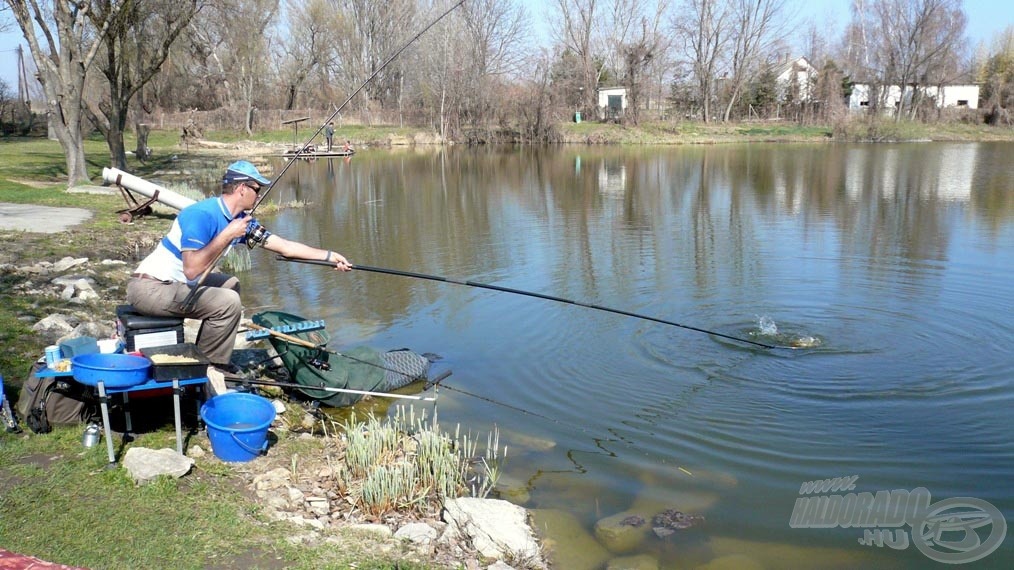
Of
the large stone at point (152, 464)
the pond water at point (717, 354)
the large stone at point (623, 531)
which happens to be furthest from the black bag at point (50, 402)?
the large stone at point (623, 531)

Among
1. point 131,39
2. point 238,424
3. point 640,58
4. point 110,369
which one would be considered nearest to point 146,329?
point 110,369

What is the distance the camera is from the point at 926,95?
55.4 meters

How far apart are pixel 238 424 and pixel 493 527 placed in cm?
198

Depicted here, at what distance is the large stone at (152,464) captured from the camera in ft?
15.0

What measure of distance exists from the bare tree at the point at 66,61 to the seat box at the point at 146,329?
572 inches

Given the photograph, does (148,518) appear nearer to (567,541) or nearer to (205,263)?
(205,263)

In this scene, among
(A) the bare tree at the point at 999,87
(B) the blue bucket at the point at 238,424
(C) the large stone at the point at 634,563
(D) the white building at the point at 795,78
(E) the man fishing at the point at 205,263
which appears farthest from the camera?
(D) the white building at the point at 795,78

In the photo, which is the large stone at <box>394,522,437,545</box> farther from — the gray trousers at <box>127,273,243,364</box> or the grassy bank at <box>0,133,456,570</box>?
the gray trousers at <box>127,273,243,364</box>

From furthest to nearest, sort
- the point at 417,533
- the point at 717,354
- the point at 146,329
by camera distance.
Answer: the point at 717,354
the point at 146,329
the point at 417,533

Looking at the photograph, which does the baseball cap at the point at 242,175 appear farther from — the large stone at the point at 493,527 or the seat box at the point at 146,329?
the large stone at the point at 493,527

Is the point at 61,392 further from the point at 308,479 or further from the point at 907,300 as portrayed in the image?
the point at 907,300

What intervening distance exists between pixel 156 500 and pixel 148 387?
82 cm

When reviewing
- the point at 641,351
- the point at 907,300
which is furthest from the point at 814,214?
the point at 641,351

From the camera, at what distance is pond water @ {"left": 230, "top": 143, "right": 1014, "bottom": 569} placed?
202 inches
